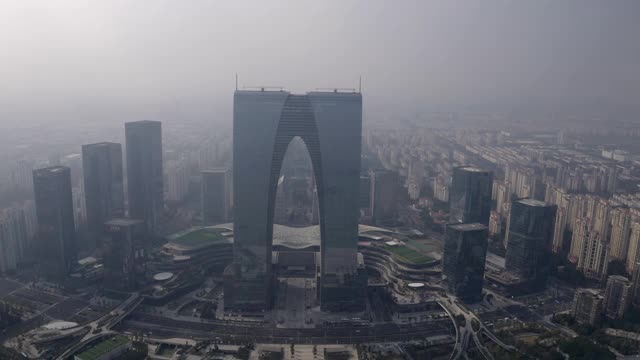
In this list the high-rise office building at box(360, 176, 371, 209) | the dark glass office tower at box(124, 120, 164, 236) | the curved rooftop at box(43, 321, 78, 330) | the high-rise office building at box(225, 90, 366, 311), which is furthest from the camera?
the high-rise office building at box(360, 176, 371, 209)

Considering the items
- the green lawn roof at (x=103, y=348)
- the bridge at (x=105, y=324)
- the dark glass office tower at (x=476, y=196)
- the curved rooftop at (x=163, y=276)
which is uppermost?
the dark glass office tower at (x=476, y=196)

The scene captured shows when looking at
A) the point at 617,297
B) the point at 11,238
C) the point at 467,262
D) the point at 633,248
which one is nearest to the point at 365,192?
the point at 467,262

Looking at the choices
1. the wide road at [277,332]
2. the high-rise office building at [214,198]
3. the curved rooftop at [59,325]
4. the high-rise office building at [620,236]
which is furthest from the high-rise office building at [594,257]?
the curved rooftop at [59,325]

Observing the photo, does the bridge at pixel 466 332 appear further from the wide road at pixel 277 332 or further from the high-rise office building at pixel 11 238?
the high-rise office building at pixel 11 238

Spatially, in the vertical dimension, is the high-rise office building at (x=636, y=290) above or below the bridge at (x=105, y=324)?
above

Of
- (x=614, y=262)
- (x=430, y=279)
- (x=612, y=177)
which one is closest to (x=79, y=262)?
(x=430, y=279)

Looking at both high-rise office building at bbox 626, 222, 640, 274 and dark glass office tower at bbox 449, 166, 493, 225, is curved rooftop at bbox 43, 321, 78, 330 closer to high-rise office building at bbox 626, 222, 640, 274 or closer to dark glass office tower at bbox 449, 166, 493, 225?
dark glass office tower at bbox 449, 166, 493, 225

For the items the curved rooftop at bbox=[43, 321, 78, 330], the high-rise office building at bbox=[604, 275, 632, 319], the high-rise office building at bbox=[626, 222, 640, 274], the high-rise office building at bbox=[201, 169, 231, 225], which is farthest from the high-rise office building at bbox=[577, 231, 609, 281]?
the curved rooftop at bbox=[43, 321, 78, 330]

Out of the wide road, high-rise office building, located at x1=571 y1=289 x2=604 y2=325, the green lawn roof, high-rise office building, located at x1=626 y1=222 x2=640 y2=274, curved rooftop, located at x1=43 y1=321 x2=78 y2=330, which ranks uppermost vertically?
high-rise office building, located at x1=626 y1=222 x2=640 y2=274
